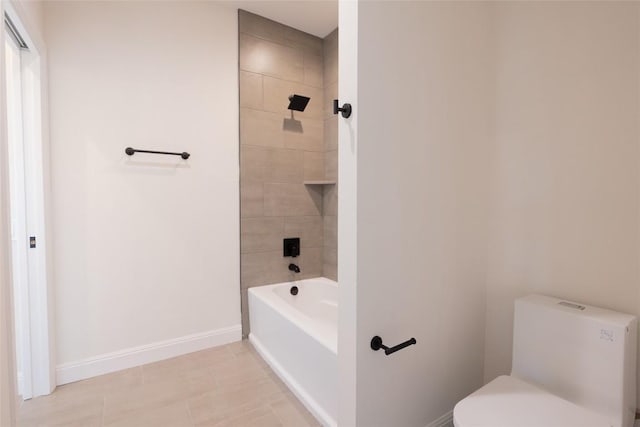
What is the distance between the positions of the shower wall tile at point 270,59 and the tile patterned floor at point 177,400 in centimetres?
233

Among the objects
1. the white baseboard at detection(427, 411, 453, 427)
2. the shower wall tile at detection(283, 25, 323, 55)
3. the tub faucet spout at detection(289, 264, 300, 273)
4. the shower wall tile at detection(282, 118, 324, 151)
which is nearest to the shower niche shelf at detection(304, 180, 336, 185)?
the shower wall tile at detection(282, 118, 324, 151)

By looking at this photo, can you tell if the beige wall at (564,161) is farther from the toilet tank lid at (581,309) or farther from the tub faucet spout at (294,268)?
the tub faucet spout at (294,268)

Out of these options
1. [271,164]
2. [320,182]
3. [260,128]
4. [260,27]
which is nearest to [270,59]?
[260,27]

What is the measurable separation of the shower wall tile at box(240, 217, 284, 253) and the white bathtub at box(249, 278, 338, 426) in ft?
1.12

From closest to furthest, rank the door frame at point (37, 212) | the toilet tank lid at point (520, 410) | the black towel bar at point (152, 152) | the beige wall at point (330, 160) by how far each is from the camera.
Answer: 1. the toilet tank lid at point (520, 410)
2. the door frame at point (37, 212)
3. the black towel bar at point (152, 152)
4. the beige wall at point (330, 160)

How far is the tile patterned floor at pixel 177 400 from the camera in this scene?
168 centimetres

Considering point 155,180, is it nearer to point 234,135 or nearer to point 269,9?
point 234,135

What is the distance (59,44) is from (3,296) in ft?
5.29

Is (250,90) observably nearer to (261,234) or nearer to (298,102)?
(298,102)

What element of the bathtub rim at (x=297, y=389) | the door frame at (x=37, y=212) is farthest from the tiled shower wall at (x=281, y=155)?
the door frame at (x=37, y=212)

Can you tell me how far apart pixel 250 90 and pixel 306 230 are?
1293 millimetres

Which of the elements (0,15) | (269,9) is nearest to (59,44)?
(0,15)

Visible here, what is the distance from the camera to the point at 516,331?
1.43 m

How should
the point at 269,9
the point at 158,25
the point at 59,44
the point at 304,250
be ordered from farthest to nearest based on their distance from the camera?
the point at 304,250 → the point at 269,9 → the point at 158,25 → the point at 59,44
